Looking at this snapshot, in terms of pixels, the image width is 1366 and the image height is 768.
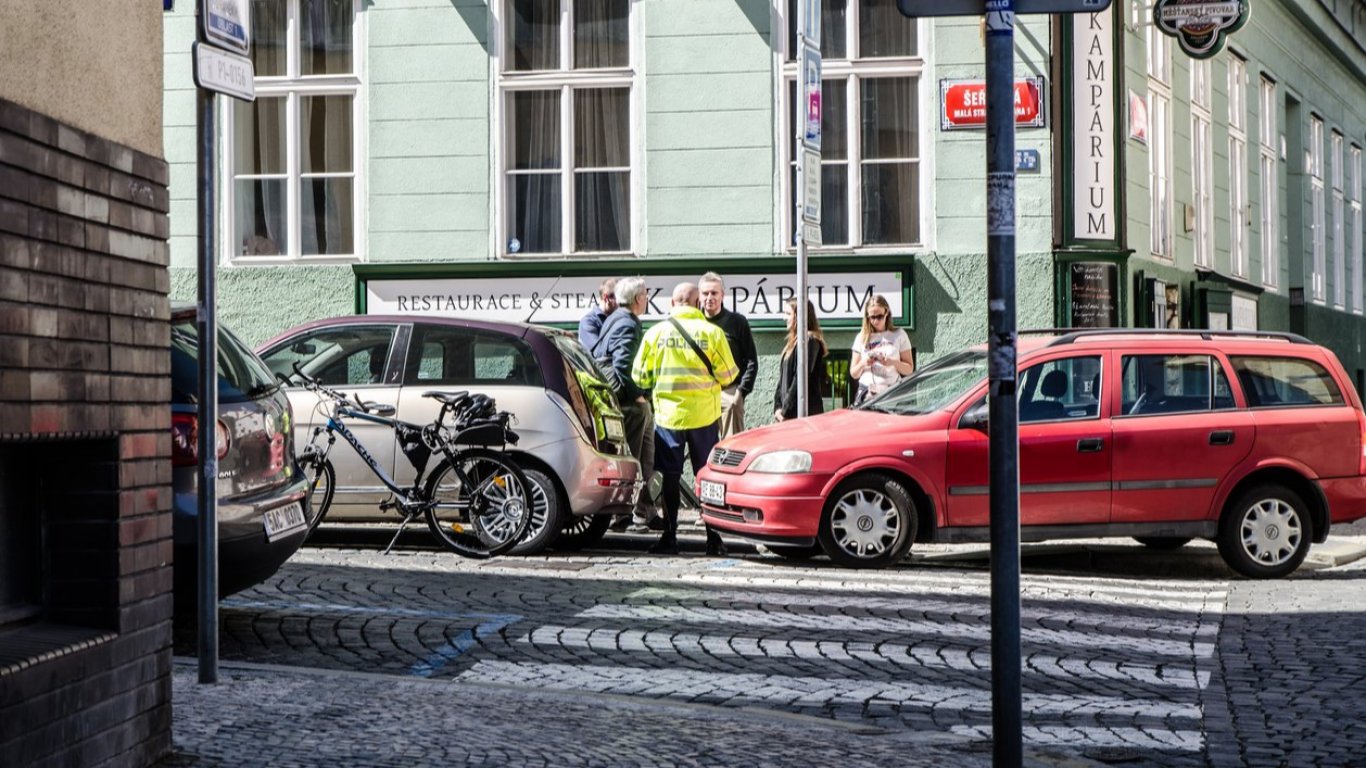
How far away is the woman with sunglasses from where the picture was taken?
1631cm

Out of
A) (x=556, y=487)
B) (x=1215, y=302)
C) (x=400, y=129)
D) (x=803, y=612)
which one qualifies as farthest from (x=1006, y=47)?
(x=1215, y=302)

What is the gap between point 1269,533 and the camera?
1305 cm

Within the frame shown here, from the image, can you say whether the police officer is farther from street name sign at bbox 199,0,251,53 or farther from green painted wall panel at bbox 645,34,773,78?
street name sign at bbox 199,0,251,53

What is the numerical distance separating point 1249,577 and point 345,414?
625cm

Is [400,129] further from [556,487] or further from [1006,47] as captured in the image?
[1006,47]

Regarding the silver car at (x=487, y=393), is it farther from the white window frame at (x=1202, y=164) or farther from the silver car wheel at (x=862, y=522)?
the white window frame at (x=1202, y=164)

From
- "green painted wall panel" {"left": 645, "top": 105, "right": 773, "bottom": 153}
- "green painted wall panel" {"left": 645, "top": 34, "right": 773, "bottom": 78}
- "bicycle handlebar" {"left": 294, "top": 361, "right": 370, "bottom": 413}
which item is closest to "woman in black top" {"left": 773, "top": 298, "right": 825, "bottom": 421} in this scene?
Result: "green painted wall panel" {"left": 645, "top": 105, "right": 773, "bottom": 153}

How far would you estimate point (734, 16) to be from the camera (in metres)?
19.3

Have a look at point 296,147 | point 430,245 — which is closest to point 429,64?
point 296,147

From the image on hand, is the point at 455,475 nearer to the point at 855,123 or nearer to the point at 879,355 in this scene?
the point at 879,355

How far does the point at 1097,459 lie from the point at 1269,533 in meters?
1.32

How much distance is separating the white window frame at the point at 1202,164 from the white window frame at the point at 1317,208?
7.28 meters

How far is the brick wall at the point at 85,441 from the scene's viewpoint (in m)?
4.92

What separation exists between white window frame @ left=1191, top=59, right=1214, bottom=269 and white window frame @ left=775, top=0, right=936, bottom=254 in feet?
19.9
